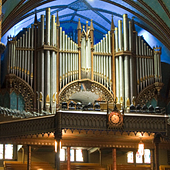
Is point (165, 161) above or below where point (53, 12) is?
below

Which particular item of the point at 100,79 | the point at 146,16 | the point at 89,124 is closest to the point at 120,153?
the point at 100,79

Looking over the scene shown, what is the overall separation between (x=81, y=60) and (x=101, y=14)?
17.1 ft

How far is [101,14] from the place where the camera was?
3334 centimetres

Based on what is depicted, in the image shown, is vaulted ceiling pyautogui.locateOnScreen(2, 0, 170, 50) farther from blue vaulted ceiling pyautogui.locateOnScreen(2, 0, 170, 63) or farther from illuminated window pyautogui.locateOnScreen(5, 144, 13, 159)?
illuminated window pyautogui.locateOnScreen(5, 144, 13, 159)

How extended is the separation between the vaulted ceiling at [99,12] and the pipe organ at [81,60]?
3.32 feet

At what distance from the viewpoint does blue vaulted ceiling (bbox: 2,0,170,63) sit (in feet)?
94.7

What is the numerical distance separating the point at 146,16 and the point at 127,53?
278 centimetres

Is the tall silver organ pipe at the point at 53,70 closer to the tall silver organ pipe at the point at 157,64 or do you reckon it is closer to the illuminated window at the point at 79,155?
the illuminated window at the point at 79,155

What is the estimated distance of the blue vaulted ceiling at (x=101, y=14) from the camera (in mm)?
28875

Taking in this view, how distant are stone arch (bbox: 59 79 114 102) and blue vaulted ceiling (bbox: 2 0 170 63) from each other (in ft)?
17.1

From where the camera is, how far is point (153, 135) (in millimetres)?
24125

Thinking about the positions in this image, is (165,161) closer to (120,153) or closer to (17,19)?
(120,153)

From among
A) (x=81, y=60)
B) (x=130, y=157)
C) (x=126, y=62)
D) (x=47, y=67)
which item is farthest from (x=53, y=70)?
(x=130, y=157)

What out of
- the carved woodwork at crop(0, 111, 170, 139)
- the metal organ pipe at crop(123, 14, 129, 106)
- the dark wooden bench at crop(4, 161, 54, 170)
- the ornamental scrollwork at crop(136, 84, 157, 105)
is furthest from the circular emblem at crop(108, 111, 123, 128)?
the ornamental scrollwork at crop(136, 84, 157, 105)
